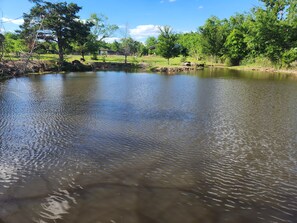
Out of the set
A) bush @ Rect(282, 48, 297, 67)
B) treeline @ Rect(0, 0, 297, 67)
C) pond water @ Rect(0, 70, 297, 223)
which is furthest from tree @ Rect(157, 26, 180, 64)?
pond water @ Rect(0, 70, 297, 223)

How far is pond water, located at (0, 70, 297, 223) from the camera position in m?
5.48

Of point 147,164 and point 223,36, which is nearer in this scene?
point 147,164

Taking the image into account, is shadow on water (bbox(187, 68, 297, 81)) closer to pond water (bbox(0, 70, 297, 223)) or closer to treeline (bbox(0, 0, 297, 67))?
treeline (bbox(0, 0, 297, 67))

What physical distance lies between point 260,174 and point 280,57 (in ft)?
154

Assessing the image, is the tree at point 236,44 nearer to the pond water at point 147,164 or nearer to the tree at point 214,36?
the tree at point 214,36

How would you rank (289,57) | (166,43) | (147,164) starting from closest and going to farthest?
(147,164) → (289,57) → (166,43)

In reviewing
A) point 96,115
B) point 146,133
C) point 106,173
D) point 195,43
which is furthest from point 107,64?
point 106,173

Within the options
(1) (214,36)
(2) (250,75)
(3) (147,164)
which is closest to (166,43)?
(1) (214,36)

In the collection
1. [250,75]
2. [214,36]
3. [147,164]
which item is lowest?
[147,164]

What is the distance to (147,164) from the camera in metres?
7.75

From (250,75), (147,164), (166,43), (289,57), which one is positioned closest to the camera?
(147,164)

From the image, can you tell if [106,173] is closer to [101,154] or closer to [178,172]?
[101,154]

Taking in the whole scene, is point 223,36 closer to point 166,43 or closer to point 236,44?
point 236,44

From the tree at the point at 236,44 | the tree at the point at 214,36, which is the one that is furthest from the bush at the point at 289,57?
the tree at the point at 214,36
